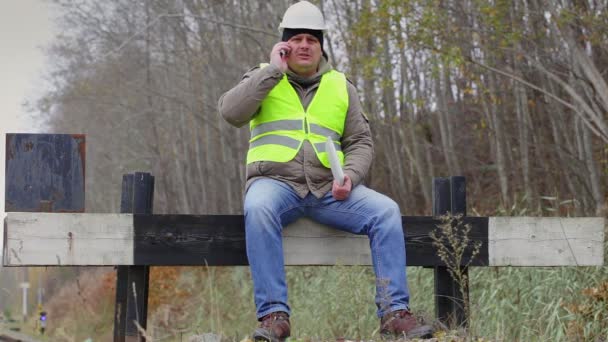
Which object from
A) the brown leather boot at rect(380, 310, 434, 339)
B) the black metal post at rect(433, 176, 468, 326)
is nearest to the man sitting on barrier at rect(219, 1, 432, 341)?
the brown leather boot at rect(380, 310, 434, 339)

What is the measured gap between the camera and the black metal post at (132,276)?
17.9 ft

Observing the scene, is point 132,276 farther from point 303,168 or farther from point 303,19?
point 303,19

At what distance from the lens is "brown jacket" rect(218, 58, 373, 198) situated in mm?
5340

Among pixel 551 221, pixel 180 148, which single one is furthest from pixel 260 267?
pixel 180 148

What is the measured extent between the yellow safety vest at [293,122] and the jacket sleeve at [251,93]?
0.11 m

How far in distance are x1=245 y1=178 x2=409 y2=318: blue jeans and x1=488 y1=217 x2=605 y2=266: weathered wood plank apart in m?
0.75

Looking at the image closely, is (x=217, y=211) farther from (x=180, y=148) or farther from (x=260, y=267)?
(x=260, y=267)

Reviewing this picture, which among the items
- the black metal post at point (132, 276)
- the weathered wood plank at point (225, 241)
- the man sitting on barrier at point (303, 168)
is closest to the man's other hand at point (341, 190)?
the man sitting on barrier at point (303, 168)

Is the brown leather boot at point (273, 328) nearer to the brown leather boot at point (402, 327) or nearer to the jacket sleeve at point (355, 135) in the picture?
the brown leather boot at point (402, 327)

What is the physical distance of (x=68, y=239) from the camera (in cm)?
529

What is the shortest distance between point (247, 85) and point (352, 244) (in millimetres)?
979

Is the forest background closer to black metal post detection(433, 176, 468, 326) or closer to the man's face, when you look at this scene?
black metal post detection(433, 176, 468, 326)

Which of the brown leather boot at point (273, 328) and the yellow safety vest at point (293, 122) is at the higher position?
the yellow safety vest at point (293, 122)

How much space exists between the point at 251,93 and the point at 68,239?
115 centimetres
